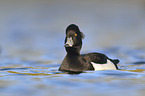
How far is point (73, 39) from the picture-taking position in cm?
973

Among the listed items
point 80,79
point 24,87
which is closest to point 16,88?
point 24,87

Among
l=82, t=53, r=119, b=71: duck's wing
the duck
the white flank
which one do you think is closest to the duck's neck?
the duck

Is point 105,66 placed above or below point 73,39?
below

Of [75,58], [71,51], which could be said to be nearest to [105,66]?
[75,58]

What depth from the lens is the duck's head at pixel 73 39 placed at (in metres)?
9.66

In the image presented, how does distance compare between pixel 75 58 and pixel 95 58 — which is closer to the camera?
pixel 75 58

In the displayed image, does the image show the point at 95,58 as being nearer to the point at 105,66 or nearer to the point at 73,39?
the point at 105,66

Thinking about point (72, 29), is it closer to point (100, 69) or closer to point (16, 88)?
point (100, 69)

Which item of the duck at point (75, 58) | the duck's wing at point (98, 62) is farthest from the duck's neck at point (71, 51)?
the duck's wing at point (98, 62)

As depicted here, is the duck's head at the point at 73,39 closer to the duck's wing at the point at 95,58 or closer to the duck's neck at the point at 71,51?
the duck's neck at the point at 71,51

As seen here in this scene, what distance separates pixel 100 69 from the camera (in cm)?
995

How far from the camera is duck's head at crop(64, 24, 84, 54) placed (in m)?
9.66

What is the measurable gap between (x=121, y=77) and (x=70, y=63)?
1694mm

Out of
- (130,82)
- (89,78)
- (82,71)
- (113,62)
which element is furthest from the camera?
(113,62)
